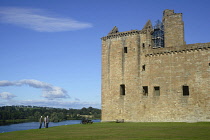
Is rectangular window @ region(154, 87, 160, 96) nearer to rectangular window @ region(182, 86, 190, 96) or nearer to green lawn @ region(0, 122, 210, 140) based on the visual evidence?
rectangular window @ region(182, 86, 190, 96)

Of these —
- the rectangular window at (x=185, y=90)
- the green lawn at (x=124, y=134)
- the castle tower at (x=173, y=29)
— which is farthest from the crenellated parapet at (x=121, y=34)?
the green lawn at (x=124, y=134)

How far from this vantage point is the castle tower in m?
31.1

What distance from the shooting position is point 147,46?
30422mm

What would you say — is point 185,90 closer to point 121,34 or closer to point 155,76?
point 155,76

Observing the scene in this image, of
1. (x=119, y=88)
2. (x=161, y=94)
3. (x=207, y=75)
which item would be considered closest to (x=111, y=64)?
(x=119, y=88)

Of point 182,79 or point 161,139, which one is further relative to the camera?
point 182,79

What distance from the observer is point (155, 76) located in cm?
2923

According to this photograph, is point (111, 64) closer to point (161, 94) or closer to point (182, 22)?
point (161, 94)

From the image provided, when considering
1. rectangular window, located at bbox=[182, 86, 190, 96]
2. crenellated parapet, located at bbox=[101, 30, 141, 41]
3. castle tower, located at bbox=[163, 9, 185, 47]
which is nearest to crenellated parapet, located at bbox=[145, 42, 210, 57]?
castle tower, located at bbox=[163, 9, 185, 47]

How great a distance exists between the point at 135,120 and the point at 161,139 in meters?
16.3

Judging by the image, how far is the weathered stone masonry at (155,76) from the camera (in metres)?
26.6

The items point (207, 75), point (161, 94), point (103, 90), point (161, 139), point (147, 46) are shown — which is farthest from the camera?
point (103, 90)

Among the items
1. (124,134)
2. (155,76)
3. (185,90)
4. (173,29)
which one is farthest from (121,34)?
(124,134)

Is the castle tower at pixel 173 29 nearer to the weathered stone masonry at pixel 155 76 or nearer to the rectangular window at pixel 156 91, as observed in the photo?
the weathered stone masonry at pixel 155 76
